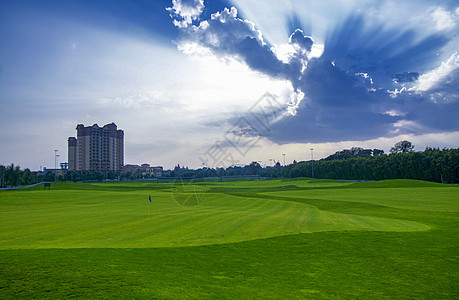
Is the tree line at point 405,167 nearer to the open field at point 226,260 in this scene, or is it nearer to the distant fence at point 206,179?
the distant fence at point 206,179

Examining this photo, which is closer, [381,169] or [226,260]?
[226,260]

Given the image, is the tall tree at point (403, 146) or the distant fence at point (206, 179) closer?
the distant fence at point (206, 179)

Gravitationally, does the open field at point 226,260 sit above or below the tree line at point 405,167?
below

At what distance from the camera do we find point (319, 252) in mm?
12555

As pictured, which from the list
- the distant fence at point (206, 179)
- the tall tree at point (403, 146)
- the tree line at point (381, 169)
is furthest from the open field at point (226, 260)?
the tall tree at point (403, 146)

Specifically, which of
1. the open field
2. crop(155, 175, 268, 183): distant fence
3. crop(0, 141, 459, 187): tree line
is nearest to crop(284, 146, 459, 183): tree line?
crop(0, 141, 459, 187): tree line

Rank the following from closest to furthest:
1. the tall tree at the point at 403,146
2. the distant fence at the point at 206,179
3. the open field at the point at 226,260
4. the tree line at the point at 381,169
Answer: the open field at the point at 226,260 → the distant fence at the point at 206,179 → the tree line at the point at 381,169 → the tall tree at the point at 403,146

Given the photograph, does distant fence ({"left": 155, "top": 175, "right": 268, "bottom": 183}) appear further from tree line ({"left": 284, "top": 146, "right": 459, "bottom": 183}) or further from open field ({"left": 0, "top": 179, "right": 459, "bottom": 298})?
open field ({"left": 0, "top": 179, "right": 459, "bottom": 298})

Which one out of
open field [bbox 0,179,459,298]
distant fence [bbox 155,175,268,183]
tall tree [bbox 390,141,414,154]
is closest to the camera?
open field [bbox 0,179,459,298]

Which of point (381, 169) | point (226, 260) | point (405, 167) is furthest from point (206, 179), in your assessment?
point (226, 260)

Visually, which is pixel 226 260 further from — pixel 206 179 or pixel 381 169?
pixel 381 169

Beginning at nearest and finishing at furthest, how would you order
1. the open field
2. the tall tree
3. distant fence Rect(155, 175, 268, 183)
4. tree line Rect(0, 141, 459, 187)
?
1. the open field
2. distant fence Rect(155, 175, 268, 183)
3. tree line Rect(0, 141, 459, 187)
4. the tall tree

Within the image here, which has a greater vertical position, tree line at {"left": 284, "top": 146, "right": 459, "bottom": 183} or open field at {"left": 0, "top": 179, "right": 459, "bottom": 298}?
tree line at {"left": 284, "top": 146, "right": 459, "bottom": 183}

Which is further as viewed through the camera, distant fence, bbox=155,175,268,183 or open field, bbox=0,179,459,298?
distant fence, bbox=155,175,268,183
